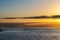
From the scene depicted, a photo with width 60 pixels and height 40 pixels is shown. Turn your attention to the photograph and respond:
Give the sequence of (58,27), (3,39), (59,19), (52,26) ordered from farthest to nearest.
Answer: (52,26)
(58,27)
(59,19)
(3,39)

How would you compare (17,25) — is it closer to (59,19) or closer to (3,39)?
(59,19)

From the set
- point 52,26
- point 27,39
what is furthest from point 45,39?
point 52,26

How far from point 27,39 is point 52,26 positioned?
799cm

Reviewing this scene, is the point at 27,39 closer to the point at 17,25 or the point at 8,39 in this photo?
the point at 8,39

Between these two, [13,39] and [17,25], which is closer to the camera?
[13,39]

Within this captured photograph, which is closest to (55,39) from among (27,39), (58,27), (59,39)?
(59,39)

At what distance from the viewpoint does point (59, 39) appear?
29.3 feet

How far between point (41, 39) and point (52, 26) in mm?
7929

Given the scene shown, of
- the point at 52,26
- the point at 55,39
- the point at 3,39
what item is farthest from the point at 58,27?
the point at 3,39

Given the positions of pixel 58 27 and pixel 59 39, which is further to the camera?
pixel 58 27

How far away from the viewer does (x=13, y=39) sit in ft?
29.3

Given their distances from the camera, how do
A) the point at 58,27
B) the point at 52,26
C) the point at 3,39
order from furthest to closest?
the point at 52,26
the point at 58,27
the point at 3,39

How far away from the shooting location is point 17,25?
17.3m

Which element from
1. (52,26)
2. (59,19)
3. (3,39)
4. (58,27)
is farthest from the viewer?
(52,26)
